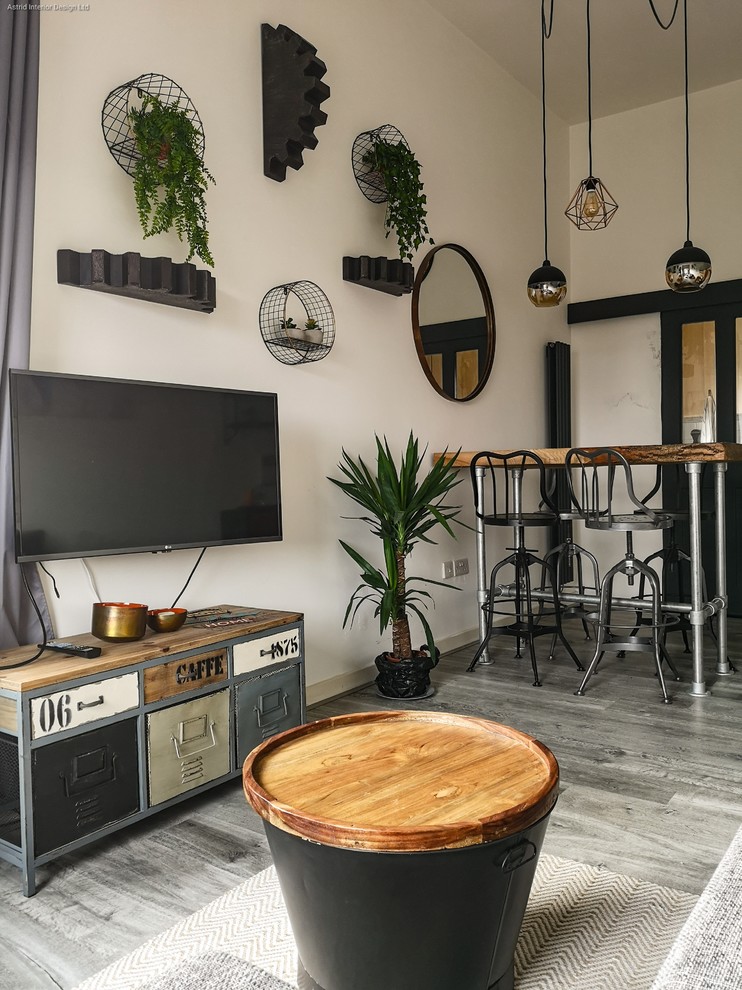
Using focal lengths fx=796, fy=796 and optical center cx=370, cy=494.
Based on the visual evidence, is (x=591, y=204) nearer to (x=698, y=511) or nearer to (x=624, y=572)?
(x=698, y=511)

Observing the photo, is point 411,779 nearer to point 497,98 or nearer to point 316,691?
point 316,691

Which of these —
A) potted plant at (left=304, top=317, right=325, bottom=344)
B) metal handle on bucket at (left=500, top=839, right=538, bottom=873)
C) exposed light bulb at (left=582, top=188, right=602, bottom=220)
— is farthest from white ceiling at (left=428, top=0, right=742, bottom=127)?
metal handle on bucket at (left=500, top=839, right=538, bottom=873)

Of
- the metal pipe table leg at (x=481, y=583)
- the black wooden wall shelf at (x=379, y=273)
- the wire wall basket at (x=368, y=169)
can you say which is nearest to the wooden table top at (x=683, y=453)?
the metal pipe table leg at (x=481, y=583)

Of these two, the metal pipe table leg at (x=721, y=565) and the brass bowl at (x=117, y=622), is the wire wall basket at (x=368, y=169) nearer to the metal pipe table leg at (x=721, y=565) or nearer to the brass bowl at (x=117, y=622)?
the metal pipe table leg at (x=721, y=565)

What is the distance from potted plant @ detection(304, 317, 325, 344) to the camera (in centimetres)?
335

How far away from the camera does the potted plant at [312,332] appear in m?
3.35

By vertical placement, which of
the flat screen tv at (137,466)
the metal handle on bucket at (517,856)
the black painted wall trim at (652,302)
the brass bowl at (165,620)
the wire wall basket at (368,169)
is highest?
the wire wall basket at (368,169)

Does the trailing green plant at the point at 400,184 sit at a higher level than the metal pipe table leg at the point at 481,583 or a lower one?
higher

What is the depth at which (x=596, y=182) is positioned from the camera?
394 centimetres

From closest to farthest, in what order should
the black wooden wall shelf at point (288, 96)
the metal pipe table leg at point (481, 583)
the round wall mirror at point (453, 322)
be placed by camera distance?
1. the black wooden wall shelf at point (288, 96)
2. the metal pipe table leg at point (481, 583)
3. the round wall mirror at point (453, 322)

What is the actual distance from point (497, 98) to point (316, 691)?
3.98 m

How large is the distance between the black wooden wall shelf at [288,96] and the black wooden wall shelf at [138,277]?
79cm

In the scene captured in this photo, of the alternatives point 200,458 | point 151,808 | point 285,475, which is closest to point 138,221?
point 200,458

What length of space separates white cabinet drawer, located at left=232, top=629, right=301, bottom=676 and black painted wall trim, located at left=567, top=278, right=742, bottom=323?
4.08 m
